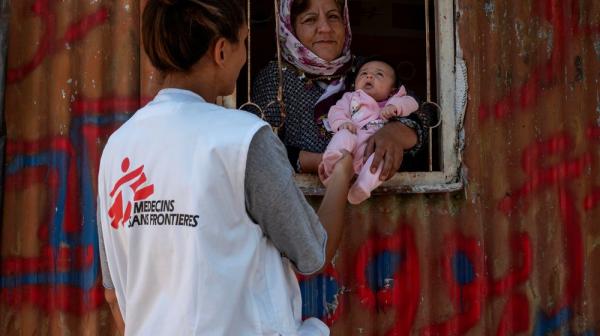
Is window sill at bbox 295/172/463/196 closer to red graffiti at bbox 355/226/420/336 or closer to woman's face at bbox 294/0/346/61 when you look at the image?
red graffiti at bbox 355/226/420/336

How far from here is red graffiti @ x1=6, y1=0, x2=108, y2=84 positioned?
2.96 m

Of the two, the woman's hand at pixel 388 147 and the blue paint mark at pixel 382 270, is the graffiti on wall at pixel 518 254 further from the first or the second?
the woman's hand at pixel 388 147

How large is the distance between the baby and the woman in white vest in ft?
3.05

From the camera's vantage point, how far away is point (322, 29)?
3.31 metres

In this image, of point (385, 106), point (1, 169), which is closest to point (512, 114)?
point (385, 106)

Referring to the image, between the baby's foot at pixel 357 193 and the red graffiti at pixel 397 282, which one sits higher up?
the baby's foot at pixel 357 193

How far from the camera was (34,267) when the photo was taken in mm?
2906

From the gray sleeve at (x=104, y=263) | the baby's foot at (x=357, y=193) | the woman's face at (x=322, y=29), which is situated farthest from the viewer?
the woman's face at (x=322, y=29)

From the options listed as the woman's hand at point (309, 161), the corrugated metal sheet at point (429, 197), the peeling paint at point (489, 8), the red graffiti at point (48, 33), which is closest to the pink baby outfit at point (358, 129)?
the woman's hand at point (309, 161)

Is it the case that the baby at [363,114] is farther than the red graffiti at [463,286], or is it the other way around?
the red graffiti at [463,286]

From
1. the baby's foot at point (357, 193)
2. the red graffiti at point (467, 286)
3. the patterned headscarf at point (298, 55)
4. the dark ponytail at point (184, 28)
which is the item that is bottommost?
the red graffiti at point (467, 286)

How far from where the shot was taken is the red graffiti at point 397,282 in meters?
3.13

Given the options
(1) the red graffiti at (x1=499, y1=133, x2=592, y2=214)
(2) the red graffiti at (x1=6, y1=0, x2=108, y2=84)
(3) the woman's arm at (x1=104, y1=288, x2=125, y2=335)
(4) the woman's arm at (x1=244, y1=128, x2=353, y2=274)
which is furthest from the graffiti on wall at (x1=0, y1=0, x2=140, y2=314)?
(1) the red graffiti at (x1=499, y1=133, x2=592, y2=214)

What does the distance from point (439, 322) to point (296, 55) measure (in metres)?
1.40
